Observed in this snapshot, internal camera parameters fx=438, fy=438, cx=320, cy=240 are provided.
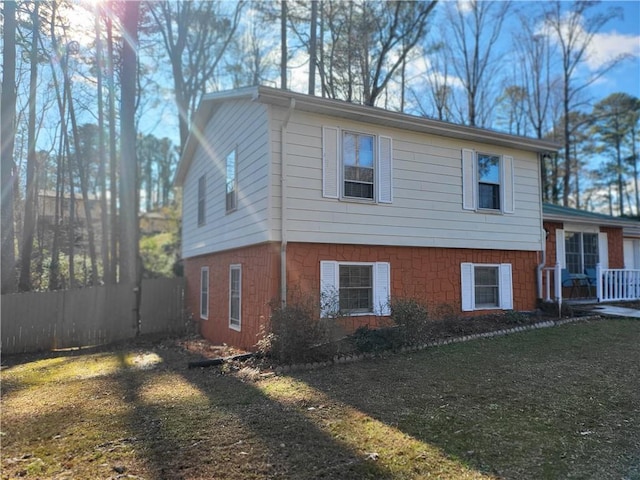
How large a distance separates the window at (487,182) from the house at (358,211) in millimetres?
33

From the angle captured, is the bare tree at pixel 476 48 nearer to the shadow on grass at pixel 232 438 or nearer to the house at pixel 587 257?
the house at pixel 587 257

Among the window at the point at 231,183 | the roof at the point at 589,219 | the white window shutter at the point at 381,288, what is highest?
the window at the point at 231,183

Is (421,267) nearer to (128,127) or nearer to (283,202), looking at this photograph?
(283,202)

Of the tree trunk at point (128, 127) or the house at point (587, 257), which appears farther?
the tree trunk at point (128, 127)

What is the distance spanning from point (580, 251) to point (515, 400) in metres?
10.2

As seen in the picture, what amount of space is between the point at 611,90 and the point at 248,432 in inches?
1239

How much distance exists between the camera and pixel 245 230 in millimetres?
8820

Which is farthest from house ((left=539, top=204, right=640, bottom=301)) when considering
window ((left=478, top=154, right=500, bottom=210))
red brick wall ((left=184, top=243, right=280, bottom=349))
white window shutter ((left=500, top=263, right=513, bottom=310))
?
red brick wall ((left=184, top=243, right=280, bottom=349))

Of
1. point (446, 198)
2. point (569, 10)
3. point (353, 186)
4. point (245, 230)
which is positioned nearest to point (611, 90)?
point (569, 10)

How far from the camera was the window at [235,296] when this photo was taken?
9438 millimetres

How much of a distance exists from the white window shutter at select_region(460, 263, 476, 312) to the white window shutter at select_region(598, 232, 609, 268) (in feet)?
21.7

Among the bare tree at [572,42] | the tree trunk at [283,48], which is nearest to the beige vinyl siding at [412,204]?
the tree trunk at [283,48]

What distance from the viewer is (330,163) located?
8383mm

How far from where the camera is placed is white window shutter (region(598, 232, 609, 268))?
13867 millimetres
